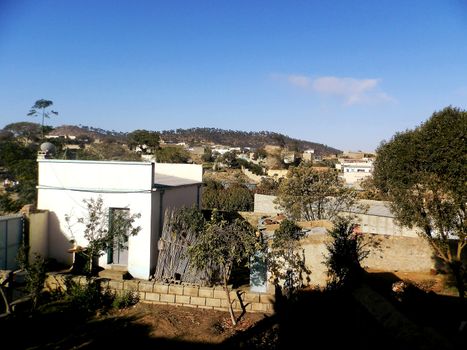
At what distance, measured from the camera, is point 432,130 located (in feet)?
48.4

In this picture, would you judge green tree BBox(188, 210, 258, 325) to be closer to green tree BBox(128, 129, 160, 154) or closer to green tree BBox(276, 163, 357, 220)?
green tree BBox(276, 163, 357, 220)

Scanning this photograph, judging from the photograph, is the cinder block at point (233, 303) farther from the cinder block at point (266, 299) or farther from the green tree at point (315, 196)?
the green tree at point (315, 196)

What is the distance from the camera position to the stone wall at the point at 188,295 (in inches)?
411

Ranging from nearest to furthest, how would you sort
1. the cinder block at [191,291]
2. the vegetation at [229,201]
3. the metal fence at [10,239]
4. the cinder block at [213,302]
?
the cinder block at [213,302] → the cinder block at [191,291] → the metal fence at [10,239] → the vegetation at [229,201]

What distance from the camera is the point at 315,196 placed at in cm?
1839

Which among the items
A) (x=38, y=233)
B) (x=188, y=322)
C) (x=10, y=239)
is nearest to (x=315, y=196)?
(x=188, y=322)

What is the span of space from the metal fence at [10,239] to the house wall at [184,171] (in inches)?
331

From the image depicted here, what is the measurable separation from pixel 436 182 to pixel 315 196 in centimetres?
626

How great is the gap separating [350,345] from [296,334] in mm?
1790

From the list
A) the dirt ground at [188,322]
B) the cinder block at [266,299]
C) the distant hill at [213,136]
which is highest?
the distant hill at [213,136]

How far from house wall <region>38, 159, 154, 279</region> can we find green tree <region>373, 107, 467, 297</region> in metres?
9.69

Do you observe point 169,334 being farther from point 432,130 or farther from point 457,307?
point 432,130

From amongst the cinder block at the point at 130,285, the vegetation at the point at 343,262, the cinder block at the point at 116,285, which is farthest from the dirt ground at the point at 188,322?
the vegetation at the point at 343,262

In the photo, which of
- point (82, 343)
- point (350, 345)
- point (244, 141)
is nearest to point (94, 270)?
point (82, 343)
